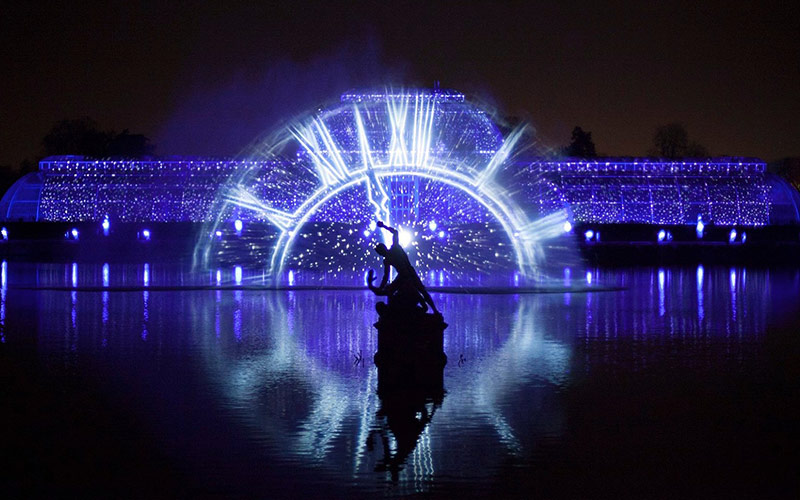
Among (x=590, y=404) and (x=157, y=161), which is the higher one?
(x=157, y=161)

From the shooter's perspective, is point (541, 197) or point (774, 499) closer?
point (774, 499)

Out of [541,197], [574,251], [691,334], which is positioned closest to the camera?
[691,334]

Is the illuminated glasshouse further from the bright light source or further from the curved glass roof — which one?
the bright light source

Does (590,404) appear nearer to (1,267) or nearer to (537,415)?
(537,415)

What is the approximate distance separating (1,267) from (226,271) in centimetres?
937

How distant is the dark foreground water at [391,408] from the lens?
27.7 ft

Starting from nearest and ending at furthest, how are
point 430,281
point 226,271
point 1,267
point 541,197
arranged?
point 430,281 → point 226,271 → point 1,267 → point 541,197

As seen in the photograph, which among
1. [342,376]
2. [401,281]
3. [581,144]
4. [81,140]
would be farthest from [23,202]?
[401,281]

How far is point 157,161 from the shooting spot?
75.2 metres

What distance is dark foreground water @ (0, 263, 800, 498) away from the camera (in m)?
8.43

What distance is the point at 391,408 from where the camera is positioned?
11078 mm

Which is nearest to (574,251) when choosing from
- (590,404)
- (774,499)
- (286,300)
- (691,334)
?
(286,300)

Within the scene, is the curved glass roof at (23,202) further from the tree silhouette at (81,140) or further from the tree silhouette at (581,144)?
the tree silhouette at (581,144)

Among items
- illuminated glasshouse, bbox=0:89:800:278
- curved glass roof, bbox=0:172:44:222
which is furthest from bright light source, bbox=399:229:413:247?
curved glass roof, bbox=0:172:44:222
